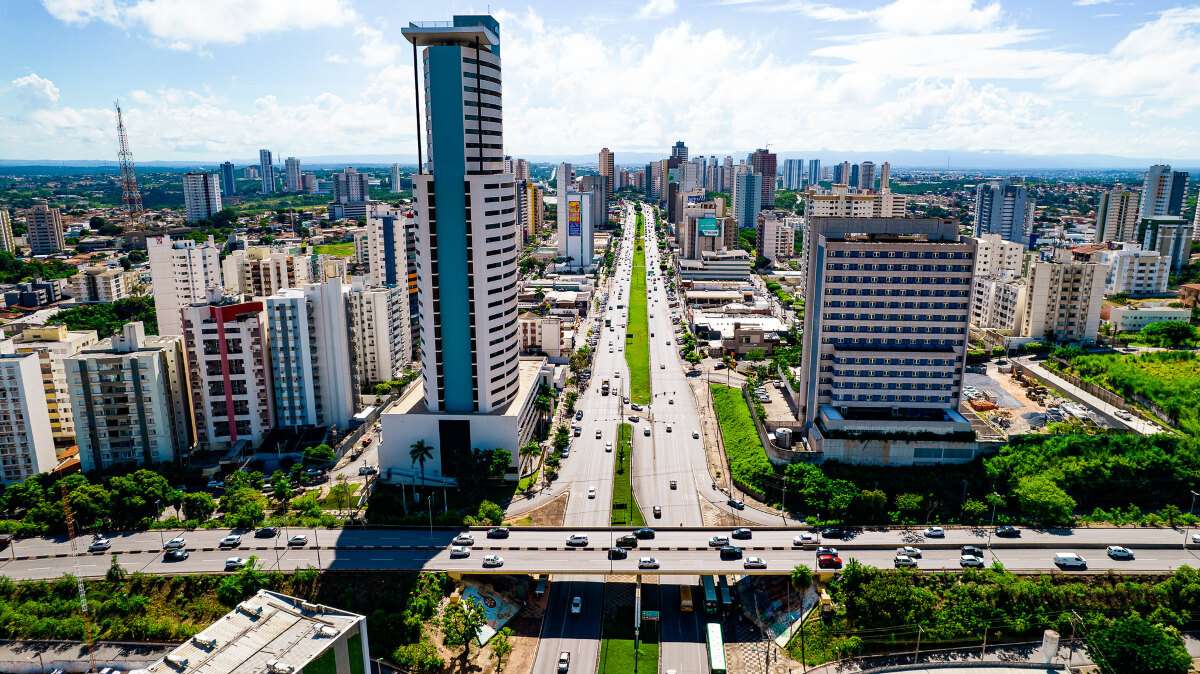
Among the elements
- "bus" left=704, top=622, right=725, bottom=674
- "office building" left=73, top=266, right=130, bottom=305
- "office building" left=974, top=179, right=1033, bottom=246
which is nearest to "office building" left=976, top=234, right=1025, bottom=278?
"office building" left=974, top=179, right=1033, bottom=246

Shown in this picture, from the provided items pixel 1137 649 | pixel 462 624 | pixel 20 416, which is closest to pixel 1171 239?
pixel 1137 649

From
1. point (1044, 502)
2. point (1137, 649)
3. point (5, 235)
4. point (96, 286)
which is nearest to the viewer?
point (1137, 649)

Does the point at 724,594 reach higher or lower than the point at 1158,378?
lower

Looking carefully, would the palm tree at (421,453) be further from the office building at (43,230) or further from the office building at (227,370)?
the office building at (43,230)

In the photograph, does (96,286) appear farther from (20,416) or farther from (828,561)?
(828,561)

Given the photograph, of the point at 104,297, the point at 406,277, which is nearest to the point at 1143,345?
the point at 406,277

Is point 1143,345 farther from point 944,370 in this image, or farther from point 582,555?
point 582,555

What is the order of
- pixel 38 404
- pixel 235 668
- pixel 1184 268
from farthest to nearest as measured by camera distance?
pixel 1184 268 → pixel 38 404 → pixel 235 668
